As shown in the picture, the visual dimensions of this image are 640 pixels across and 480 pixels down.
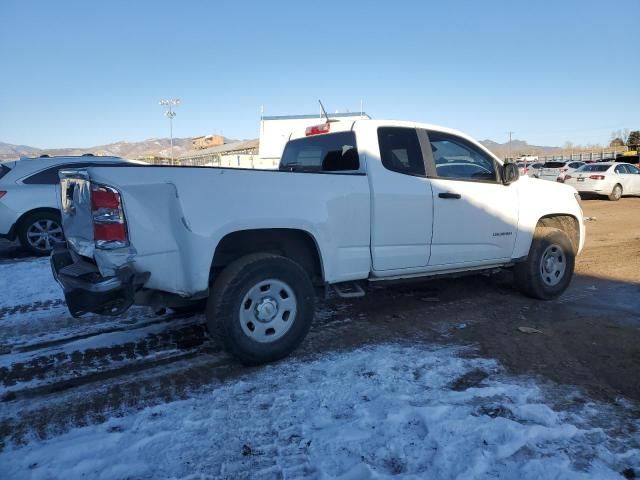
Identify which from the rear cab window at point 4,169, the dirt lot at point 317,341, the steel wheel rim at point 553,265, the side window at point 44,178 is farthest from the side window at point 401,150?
the rear cab window at point 4,169

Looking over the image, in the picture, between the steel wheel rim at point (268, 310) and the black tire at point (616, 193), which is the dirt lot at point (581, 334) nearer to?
the steel wheel rim at point (268, 310)

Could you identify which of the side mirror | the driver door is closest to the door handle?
the driver door

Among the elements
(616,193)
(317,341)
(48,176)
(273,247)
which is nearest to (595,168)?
(616,193)

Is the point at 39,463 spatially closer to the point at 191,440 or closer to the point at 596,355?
the point at 191,440

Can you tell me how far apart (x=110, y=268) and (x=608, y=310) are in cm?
514

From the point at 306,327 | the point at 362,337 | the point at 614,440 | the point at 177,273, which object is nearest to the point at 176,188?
the point at 177,273

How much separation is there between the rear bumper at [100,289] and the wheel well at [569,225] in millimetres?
4879

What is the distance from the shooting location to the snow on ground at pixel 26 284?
18.1 ft

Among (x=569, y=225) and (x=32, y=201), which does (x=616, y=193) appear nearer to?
(x=569, y=225)

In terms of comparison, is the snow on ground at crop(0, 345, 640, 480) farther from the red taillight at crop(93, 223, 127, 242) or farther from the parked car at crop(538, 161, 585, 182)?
the parked car at crop(538, 161, 585, 182)

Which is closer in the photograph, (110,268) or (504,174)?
(110,268)

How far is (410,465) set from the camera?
2430mm

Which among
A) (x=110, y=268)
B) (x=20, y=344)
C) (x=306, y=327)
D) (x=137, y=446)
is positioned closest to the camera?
(x=137, y=446)

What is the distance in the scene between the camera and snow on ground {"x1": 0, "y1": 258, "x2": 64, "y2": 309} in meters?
5.53
